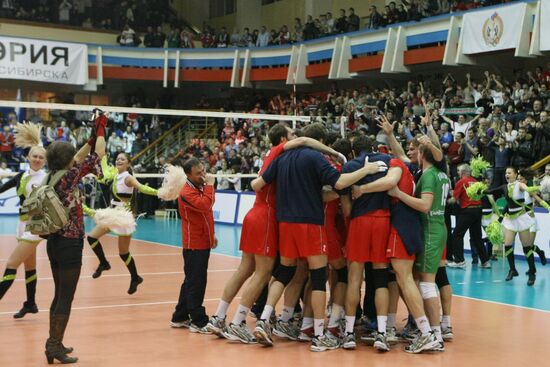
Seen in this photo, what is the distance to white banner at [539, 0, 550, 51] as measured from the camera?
21172 mm

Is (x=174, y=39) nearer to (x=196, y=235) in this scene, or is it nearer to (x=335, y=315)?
(x=196, y=235)

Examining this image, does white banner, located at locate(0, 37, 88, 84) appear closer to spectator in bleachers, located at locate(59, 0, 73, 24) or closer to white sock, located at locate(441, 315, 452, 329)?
spectator in bleachers, located at locate(59, 0, 73, 24)

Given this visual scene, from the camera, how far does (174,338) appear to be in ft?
25.7

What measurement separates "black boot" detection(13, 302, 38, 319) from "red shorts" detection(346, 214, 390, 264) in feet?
12.9

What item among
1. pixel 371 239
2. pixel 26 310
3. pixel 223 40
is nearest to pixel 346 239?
pixel 371 239

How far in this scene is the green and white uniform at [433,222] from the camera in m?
7.58

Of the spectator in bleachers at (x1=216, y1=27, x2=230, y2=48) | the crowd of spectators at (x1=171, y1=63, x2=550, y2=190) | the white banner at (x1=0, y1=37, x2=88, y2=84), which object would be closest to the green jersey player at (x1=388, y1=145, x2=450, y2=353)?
the crowd of spectators at (x1=171, y1=63, x2=550, y2=190)

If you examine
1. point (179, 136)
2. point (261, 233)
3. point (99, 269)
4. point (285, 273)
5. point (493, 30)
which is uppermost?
point (493, 30)

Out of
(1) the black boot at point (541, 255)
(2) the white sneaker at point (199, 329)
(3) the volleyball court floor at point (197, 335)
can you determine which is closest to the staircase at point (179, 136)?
(3) the volleyball court floor at point (197, 335)

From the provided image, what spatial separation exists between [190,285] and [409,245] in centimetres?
241

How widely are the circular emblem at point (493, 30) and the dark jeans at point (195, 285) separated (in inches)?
678

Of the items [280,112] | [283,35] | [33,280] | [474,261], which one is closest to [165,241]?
[474,261]

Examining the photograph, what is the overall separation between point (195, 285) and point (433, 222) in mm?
2607

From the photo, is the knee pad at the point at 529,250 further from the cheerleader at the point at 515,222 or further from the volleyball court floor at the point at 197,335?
the volleyball court floor at the point at 197,335
